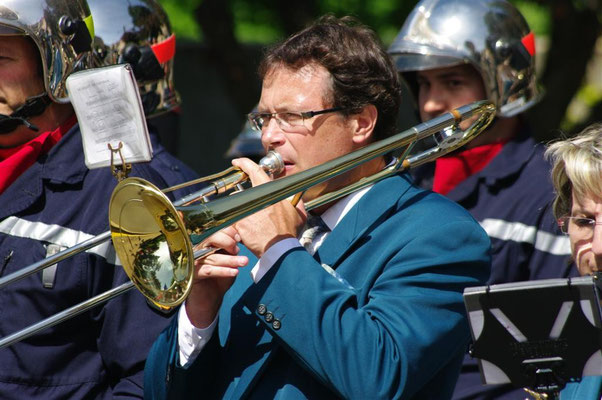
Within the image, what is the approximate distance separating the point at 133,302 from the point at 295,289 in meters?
0.85

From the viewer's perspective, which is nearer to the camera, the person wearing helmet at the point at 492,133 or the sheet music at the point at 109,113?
the sheet music at the point at 109,113

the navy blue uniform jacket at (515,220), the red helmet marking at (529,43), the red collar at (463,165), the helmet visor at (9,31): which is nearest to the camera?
the helmet visor at (9,31)

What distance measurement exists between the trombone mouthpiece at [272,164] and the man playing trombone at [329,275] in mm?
43

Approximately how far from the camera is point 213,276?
280 cm

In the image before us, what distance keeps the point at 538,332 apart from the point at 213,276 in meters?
0.94

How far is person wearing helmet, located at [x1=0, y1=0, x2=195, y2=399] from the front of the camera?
3.31 metres

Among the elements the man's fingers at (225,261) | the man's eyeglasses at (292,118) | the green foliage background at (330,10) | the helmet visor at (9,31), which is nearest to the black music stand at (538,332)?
the man's fingers at (225,261)

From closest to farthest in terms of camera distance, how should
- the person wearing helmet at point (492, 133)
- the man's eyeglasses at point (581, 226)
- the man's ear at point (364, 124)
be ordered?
the man's eyeglasses at point (581, 226) → the man's ear at point (364, 124) → the person wearing helmet at point (492, 133)

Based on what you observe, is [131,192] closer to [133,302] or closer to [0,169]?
[133,302]

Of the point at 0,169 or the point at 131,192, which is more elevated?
the point at 131,192

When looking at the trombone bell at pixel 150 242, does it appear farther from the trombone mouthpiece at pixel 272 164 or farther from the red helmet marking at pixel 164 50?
the red helmet marking at pixel 164 50

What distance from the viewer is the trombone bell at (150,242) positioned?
9.18 ft

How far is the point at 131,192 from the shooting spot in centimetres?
285

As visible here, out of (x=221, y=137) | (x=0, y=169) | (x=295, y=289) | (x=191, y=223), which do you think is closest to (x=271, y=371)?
(x=295, y=289)
